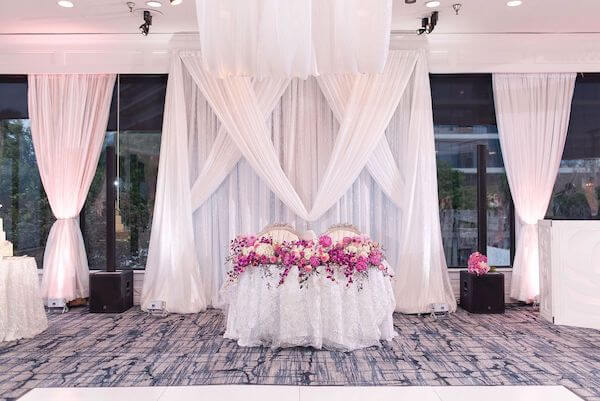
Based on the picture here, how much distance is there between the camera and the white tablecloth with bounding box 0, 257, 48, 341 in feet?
15.8

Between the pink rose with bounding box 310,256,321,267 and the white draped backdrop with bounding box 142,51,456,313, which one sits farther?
the white draped backdrop with bounding box 142,51,456,313

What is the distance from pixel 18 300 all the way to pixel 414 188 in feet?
14.6

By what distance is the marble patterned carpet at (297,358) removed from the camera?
367 centimetres

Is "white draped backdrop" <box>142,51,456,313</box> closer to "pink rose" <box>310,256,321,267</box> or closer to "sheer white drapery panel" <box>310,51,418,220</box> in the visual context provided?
"sheer white drapery panel" <box>310,51,418,220</box>

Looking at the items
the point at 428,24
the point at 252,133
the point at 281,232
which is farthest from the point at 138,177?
the point at 428,24

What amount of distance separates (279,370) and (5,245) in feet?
10.7

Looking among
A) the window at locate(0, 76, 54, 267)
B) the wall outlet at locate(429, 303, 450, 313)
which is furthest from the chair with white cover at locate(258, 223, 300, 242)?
the window at locate(0, 76, 54, 267)

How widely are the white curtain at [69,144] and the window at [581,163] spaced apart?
6061mm

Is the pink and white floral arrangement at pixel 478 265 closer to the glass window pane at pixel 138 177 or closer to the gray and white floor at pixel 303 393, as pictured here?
the gray and white floor at pixel 303 393

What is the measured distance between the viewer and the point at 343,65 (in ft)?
9.79

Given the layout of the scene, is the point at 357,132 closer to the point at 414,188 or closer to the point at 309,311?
the point at 414,188

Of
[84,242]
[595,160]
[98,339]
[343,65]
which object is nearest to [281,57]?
[343,65]

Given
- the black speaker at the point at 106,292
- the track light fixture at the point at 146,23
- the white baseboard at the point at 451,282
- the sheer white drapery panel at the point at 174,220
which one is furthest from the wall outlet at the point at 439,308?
the track light fixture at the point at 146,23

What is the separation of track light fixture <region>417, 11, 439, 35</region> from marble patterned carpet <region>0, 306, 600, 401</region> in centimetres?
332
